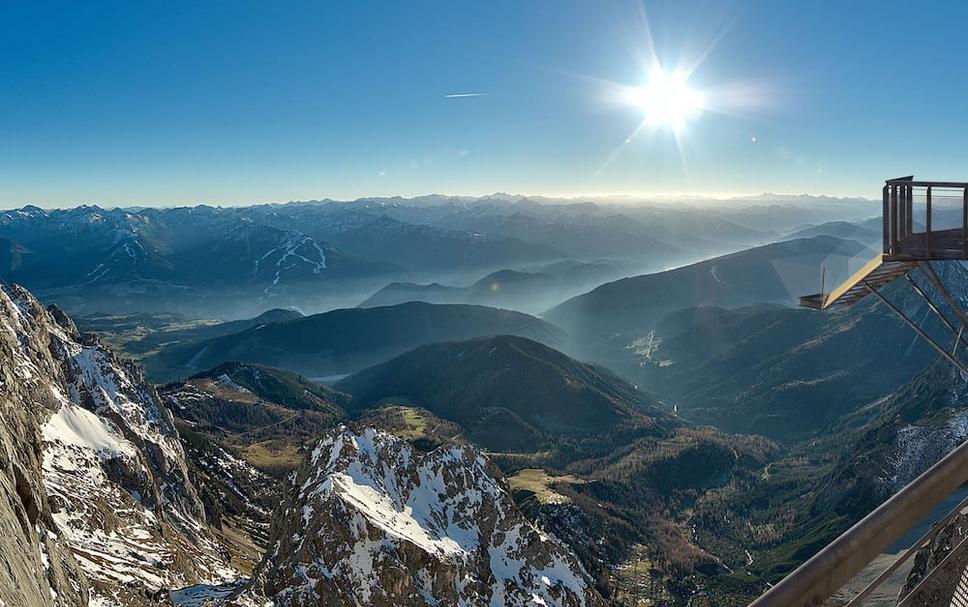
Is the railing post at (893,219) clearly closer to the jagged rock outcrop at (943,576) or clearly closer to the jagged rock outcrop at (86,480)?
the jagged rock outcrop at (943,576)

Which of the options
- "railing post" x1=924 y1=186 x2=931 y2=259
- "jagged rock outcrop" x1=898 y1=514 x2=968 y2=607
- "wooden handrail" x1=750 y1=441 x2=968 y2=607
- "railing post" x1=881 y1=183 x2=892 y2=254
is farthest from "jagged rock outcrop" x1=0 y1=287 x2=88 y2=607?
"railing post" x1=924 y1=186 x2=931 y2=259

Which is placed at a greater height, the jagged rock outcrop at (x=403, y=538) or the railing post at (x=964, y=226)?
the railing post at (x=964, y=226)

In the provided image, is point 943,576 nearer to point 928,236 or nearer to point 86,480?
point 928,236

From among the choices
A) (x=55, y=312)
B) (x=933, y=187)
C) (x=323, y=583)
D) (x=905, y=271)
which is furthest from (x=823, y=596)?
(x=55, y=312)

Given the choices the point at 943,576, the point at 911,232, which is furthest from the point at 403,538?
the point at 911,232

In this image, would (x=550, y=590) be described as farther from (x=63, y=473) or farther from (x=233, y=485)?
(x=233, y=485)

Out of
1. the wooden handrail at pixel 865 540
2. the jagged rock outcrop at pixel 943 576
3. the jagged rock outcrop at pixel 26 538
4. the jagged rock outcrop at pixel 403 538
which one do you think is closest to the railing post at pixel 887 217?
the jagged rock outcrop at pixel 943 576
